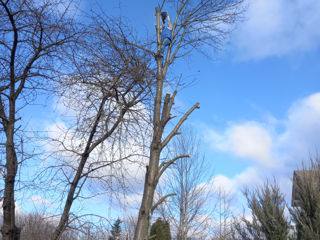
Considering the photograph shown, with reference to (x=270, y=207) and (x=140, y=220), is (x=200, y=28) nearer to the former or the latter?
(x=140, y=220)

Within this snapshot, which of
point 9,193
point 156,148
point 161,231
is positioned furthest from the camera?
point 161,231

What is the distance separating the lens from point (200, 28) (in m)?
6.48

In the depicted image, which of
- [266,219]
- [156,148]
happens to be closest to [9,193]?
[156,148]

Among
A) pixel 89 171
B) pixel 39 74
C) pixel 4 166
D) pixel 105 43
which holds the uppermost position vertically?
pixel 105 43

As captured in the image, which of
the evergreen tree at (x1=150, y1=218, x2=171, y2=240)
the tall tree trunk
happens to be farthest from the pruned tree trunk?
the evergreen tree at (x1=150, y1=218, x2=171, y2=240)

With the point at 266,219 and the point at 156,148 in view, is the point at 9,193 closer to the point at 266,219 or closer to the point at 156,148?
the point at 156,148

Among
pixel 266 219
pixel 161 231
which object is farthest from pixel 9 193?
pixel 161 231

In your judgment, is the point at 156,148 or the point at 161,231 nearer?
the point at 156,148

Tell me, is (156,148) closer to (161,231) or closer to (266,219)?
(266,219)

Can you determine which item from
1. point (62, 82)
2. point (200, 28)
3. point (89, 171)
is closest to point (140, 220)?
point (89, 171)

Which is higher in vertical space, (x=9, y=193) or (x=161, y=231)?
(x=161, y=231)

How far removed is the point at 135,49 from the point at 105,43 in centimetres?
61

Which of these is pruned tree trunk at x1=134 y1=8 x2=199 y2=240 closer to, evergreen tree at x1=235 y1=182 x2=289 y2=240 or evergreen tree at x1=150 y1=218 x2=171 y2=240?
evergreen tree at x1=235 y1=182 x2=289 y2=240

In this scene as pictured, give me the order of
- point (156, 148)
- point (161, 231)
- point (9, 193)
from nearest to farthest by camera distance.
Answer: point (9, 193) → point (156, 148) → point (161, 231)
